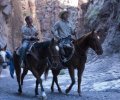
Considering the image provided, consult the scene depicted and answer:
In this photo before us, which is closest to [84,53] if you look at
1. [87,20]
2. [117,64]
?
[117,64]

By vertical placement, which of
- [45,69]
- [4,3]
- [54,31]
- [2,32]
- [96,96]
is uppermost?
[54,31]

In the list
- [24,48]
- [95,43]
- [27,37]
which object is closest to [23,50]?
[24,48]

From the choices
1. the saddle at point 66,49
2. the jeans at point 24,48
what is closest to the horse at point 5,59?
the jeans at point 24,48

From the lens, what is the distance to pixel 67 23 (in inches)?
563

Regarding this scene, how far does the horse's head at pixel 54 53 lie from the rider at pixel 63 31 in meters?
1.17

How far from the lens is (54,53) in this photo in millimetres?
12570

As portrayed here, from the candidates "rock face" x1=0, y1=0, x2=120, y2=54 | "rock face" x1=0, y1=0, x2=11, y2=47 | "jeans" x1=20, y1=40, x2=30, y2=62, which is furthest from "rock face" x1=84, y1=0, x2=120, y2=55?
"jeans" x1=20, y1=40, x2=30, y2=62

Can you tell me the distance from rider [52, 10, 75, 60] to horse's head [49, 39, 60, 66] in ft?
3.84

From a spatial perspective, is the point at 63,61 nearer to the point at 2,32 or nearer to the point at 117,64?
the point at 117,64

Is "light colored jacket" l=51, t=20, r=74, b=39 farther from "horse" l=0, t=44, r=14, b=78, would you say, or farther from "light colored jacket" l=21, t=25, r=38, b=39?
"horse" l=0, t=44, r=14, b=78

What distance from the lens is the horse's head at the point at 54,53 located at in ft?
41.1

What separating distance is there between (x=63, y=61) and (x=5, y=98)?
232cm

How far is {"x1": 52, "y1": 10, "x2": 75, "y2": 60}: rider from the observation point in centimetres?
1394

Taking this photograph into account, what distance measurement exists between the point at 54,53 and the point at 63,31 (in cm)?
177
